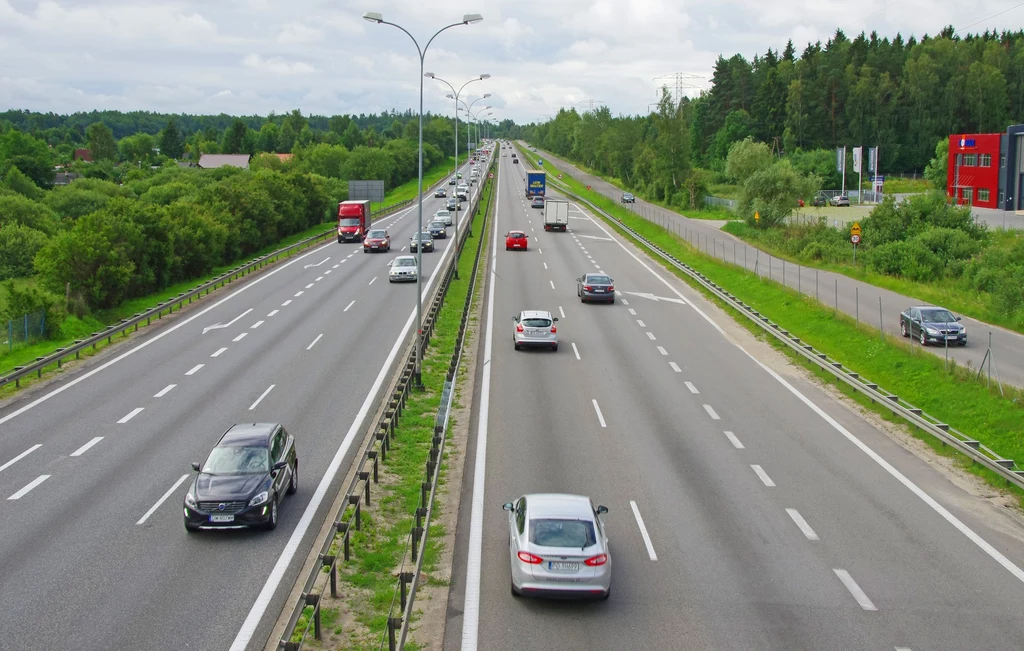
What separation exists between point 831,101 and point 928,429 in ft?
438

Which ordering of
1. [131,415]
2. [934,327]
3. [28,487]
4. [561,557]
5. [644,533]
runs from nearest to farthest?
[561,557] < [644,533] < [28,487] < [131,415] < [934,327]

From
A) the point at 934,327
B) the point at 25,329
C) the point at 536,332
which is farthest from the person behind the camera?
the point at 25,329

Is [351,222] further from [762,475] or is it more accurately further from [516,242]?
[762,475]

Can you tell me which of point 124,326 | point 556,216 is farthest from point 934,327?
point 556,216

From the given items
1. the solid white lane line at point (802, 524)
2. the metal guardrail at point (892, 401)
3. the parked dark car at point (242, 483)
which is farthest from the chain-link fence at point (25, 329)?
the solid white lane line at point (802, 524)

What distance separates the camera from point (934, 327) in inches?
1382

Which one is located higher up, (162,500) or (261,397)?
(261,397)

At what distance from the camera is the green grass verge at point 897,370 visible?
24250 millimetres

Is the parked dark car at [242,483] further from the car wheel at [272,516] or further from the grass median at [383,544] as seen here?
the grass median at [383,544]

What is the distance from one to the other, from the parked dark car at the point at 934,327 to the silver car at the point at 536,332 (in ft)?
43.5

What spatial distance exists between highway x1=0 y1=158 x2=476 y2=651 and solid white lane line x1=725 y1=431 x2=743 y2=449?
938 cm

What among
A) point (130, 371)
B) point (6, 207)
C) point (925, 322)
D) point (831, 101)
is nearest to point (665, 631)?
point (130, 371)

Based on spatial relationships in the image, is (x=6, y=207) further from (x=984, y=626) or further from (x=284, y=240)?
(x=984, y=626)

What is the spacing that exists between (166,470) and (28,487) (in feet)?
9.04
